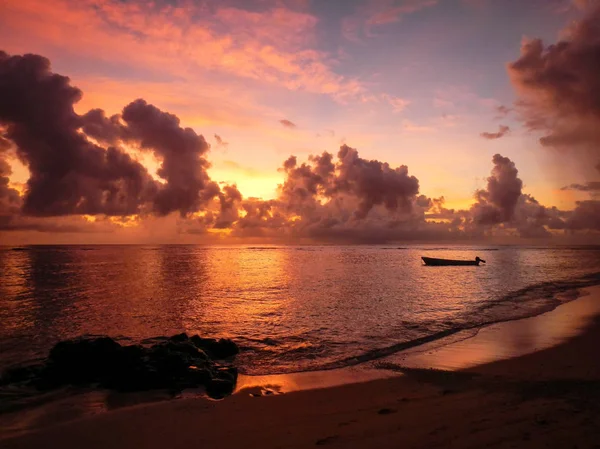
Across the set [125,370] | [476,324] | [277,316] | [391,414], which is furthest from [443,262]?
[125,370]

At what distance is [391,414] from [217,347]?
9.76m

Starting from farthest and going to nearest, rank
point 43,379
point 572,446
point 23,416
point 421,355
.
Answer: point 421,355, point 43,379, point 23,416, point 572,446

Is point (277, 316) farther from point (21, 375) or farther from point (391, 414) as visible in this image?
point (391, 414)

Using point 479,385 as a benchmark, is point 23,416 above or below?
below

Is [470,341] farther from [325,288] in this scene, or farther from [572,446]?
[325,288]

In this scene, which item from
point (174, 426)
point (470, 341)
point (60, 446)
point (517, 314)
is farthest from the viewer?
point (517, 314)

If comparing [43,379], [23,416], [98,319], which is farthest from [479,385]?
[98,319]

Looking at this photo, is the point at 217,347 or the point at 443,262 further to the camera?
the point at 443,262

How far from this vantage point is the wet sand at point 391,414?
25.6ft

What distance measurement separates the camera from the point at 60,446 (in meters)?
8.26

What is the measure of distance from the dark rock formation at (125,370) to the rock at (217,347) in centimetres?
189

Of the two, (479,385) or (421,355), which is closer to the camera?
(479,385)

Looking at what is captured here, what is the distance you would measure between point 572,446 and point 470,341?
11.8 meters

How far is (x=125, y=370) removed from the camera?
504 inches
